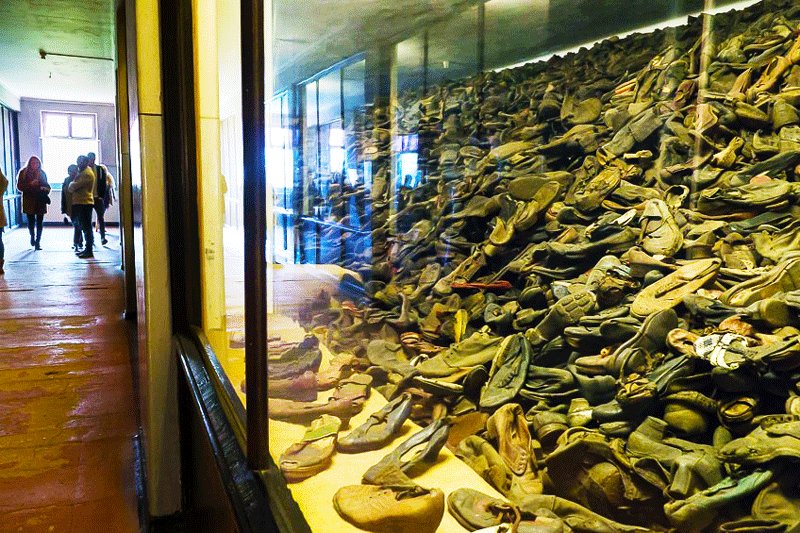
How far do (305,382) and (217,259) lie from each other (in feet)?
1.87

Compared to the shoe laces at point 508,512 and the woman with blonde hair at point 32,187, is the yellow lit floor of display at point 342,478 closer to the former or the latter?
the shoe laces at point 508,512

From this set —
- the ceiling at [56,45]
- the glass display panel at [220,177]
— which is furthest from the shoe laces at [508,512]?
the ceiling at [56,45]

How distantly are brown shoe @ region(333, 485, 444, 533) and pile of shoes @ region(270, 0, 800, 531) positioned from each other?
1 cm

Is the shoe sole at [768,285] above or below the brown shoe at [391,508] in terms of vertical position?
above

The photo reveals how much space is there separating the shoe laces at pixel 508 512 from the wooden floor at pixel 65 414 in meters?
1.34

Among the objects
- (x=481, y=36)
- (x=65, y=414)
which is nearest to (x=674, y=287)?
(x=481, y=36)

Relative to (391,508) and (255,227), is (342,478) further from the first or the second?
(255,227)

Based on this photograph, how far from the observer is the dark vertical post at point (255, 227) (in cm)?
99

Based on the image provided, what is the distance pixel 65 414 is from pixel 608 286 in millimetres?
2253

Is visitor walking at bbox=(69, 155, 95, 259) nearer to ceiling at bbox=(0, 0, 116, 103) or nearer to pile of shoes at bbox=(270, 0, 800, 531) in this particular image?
ceiling at bbox=(0, 0, 116, 103)

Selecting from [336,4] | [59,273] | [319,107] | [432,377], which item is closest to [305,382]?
[432,377]

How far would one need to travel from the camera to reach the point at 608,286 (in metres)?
1.39

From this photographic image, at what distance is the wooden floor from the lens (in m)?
1.92

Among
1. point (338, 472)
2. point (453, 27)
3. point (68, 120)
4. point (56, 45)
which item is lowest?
point (338, 472)
